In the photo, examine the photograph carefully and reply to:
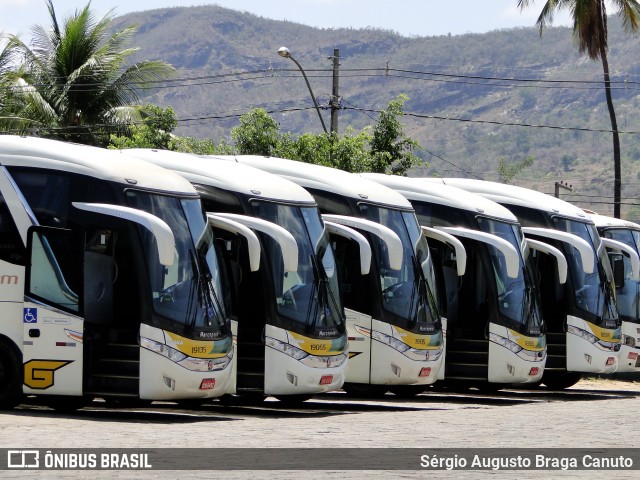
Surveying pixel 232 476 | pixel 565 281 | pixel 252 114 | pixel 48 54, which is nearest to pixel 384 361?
pixel 565 281

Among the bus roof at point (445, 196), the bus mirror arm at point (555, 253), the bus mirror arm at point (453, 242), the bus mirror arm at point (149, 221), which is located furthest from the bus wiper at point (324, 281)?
the bus mirror arm at point (555, 253)

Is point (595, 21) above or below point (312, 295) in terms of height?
above

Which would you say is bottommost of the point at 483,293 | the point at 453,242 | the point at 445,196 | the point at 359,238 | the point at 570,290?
the point at 570,290

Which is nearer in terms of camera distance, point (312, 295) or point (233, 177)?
point (312, 295)

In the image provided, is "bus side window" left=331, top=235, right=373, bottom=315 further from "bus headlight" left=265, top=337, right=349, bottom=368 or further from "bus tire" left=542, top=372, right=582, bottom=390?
"bus tire" left=542, top=372, right=582, bottom=390

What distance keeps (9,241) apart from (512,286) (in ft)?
29.0

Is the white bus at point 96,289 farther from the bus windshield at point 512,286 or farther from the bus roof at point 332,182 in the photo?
the bus windshield at point 512,286

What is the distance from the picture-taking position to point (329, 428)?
15.0 meters

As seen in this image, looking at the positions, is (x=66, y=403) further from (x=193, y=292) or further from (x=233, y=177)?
(x=233, y=177)

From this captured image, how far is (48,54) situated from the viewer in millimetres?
41219

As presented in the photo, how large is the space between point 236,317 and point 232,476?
7.61 metres

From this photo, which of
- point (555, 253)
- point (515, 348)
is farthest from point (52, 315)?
point (555, 253)

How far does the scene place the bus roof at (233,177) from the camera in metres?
18.0

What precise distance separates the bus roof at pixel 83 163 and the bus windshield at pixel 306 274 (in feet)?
5.44
